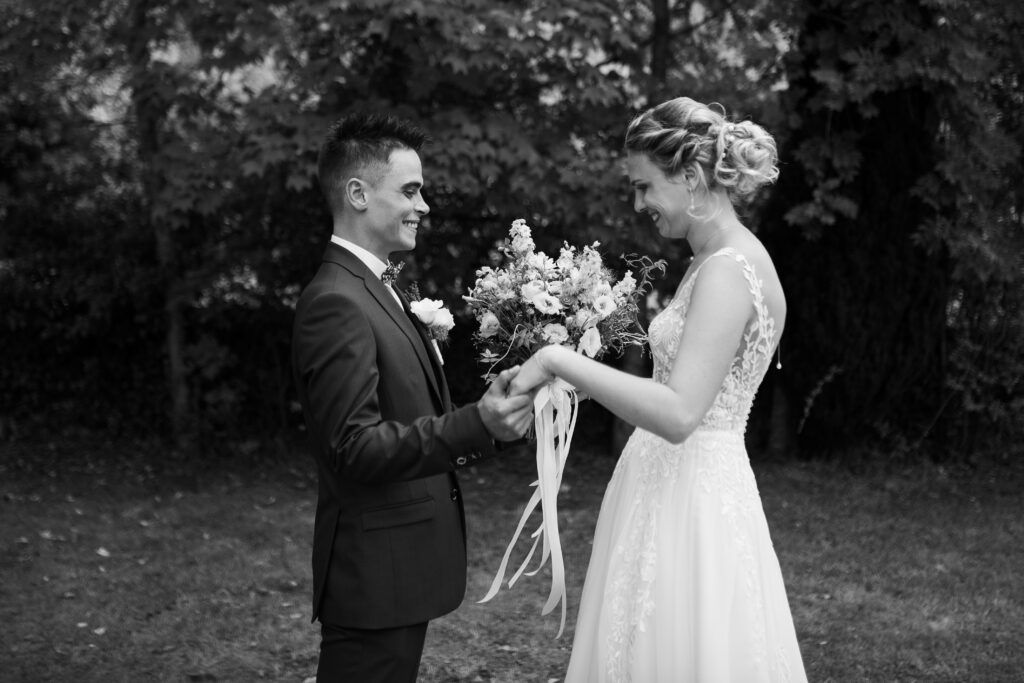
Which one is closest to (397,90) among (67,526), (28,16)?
(28,16)

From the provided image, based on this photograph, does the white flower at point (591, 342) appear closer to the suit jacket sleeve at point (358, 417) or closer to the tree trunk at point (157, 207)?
the suit jacket sleeve at point (358, 417)

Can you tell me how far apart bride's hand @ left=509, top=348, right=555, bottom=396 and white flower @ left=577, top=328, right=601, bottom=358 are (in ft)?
0.73

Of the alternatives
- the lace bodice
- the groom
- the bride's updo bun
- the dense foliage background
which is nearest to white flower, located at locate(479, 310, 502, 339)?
the groom

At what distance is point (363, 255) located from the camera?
10.2ft

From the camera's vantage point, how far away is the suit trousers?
2.94 m

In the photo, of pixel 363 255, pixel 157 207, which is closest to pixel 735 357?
pixel 363 255

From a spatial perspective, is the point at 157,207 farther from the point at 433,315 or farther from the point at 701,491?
the point at 701,491

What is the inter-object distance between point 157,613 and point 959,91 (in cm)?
701

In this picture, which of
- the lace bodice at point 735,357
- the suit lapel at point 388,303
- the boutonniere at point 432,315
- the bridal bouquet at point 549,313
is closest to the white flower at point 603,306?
the bridal bouquet at point 549,313

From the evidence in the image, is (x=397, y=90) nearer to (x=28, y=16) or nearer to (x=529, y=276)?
(x=28, y=16)

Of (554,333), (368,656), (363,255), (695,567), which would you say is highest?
(363,255)

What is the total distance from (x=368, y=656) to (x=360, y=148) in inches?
59.5

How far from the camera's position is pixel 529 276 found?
296cm

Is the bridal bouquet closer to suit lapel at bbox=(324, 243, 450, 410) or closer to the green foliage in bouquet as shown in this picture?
the green foliage in bouquet
